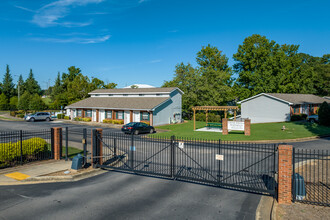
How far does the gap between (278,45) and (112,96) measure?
146 feet

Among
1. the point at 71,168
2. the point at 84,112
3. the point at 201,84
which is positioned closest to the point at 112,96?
the point at 84,112

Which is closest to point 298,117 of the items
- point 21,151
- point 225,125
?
point 225,125

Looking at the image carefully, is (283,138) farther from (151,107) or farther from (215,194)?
(151,107)

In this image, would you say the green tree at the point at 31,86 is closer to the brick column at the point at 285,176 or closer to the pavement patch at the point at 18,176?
the pavement patch at the point at 18,176

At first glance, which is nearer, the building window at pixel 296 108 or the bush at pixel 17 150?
the bush at pixel 17 150

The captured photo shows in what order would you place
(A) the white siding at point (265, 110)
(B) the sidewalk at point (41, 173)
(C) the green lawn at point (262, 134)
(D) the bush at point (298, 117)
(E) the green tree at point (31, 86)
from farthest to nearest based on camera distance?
(E) the green tree at point (31, 86), (A) the white siding at point (265, 110), (D) the bush at point (298, 117), (C) the green lawn at point (262, 134), (B) the sidewalk at point (41, 173)

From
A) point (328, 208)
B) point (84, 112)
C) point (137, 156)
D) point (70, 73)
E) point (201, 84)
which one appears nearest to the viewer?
point (328, 208)

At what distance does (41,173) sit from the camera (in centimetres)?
1249

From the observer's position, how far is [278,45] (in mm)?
64062

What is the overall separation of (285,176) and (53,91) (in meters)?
90.4

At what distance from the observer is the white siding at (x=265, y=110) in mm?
44344

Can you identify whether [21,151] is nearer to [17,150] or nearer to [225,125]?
[17,150]

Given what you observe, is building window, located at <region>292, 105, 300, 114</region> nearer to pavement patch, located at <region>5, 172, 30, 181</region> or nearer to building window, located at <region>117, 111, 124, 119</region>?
building window, located at <region>117, 111, 124, 119</region>

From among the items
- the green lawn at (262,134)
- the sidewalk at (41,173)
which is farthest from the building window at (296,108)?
the sidewalk at (41,173)
